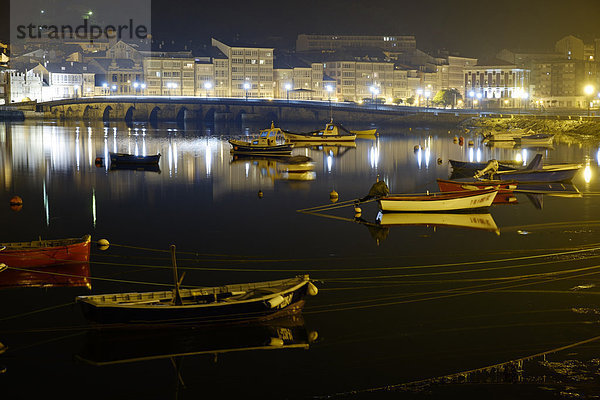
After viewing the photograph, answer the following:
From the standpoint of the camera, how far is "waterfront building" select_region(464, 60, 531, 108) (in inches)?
5443

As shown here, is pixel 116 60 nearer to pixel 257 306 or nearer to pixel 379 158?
pixel 379 158

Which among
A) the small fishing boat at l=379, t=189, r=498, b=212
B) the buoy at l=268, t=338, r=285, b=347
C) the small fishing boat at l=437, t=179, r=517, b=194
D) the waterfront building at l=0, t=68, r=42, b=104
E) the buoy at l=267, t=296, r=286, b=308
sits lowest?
the buoy at l=268, t=338, r=285, b=347

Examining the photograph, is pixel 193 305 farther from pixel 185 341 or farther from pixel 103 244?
pixel 103 244

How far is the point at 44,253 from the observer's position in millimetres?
19375

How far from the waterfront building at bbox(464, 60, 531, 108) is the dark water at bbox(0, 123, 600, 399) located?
105 m

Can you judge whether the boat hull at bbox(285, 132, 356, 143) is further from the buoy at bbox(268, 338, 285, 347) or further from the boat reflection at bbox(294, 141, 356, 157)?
the buoy at bbox(268, 338, 285, 347)

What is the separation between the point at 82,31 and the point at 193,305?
176934 millimetres

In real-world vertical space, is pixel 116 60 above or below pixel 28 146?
above

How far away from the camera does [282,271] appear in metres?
19.7

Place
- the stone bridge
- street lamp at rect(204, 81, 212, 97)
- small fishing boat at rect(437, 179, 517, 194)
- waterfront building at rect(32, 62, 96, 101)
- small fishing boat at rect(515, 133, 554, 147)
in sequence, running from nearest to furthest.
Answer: small fishing boat at rect(437, 179, 517, 194) < small fishing boat at rect(515, 133, 554, 147) < the stone bridge < waterfront building at rect(32, 62, 96, 101) < street lamp at rect(204, 81, 212, 97)

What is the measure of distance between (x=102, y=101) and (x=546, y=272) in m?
91.6

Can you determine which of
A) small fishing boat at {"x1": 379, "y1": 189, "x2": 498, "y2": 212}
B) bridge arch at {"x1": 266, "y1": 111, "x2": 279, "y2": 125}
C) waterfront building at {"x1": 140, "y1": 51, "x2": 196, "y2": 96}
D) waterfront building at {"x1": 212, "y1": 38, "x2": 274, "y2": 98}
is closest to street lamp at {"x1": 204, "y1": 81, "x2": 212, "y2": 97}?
waterfront building at {"x1": 140, "y1": 51, "x2": 196, "y2": 96}

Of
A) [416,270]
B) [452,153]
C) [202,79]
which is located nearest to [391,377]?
[416,270]

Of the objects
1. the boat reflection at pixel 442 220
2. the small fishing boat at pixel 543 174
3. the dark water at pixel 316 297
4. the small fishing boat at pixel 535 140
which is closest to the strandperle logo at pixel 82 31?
the small fishing boat at pixel 535 140
